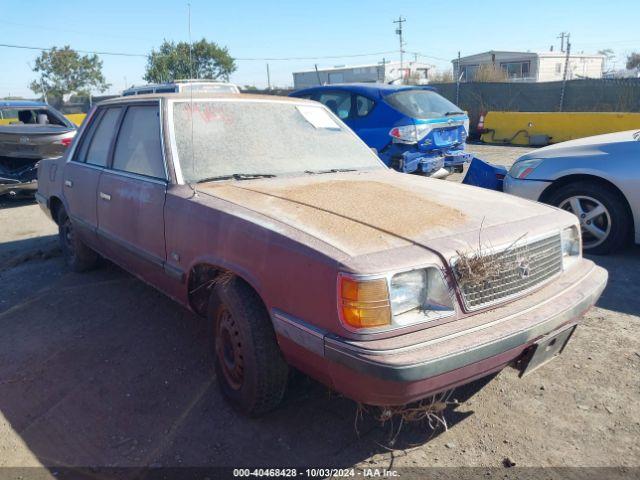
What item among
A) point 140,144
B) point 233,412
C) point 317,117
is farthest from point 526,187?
point 233,412

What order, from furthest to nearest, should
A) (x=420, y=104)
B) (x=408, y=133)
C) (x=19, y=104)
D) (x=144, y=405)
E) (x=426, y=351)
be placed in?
1. (x=19, y=104)
2. (x=420, y=104)
3. (x=408, y=133)
4. (x=144, y=405)
5. (x=426, y=351)

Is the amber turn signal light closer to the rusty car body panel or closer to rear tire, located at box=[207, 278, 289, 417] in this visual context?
the rusty car body panel

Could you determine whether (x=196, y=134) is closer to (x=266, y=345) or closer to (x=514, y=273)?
(x=266, y=345)

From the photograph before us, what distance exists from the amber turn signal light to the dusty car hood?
16cm

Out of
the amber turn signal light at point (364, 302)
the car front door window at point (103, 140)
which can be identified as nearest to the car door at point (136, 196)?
the car front door window at point (103, 140)

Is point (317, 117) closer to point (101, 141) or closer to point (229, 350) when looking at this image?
point (101, 141)

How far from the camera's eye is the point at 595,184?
198 inches

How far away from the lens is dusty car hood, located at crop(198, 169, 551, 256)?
2.37 m

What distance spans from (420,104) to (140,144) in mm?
5250

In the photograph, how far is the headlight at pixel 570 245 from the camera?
2.86 meters

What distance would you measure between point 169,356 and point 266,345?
1.23m

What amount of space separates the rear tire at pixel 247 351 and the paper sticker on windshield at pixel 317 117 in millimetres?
1708

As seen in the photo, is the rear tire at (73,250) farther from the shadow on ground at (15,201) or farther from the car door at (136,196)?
the shadow on ground at (15,201)

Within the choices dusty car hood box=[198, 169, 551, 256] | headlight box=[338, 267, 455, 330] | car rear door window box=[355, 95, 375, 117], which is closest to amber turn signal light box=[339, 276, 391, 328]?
headlight box=[338, 267, 455, 330]
